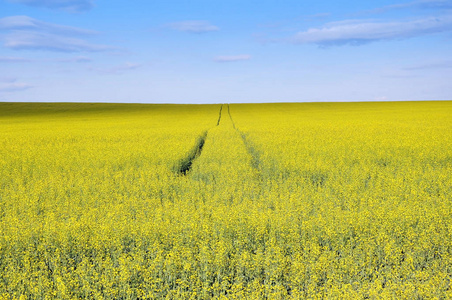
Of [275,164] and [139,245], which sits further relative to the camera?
[275,164]

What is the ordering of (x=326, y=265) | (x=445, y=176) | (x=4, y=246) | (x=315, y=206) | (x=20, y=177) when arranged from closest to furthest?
(x=326, y=265) < (x=4, y=246) < (x=315, y=206) < (x=445, y=176) < (x=20, y=177)

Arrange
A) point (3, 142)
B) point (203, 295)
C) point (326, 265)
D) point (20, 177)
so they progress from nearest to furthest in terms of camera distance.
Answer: point (203, 295)
point (326, 265)
point (20, 177)
point (3, 142)

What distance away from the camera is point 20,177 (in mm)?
13859

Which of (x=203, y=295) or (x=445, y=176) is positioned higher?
(x=445, y=176)

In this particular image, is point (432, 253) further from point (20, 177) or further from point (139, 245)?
point (20, 177)

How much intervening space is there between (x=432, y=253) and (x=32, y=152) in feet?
61.1

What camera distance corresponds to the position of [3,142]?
25.2 meters

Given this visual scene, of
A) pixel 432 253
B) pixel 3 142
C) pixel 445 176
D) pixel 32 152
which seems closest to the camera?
pixel 432 253

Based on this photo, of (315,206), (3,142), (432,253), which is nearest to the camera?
(432,253)

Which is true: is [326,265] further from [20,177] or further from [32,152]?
[32,152]

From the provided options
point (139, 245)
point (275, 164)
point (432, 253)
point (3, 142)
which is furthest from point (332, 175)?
point (3, 142)

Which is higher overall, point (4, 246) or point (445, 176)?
point (445, 176)

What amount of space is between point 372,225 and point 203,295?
414 cm

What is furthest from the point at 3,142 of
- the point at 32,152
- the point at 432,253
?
the point at 432,253
